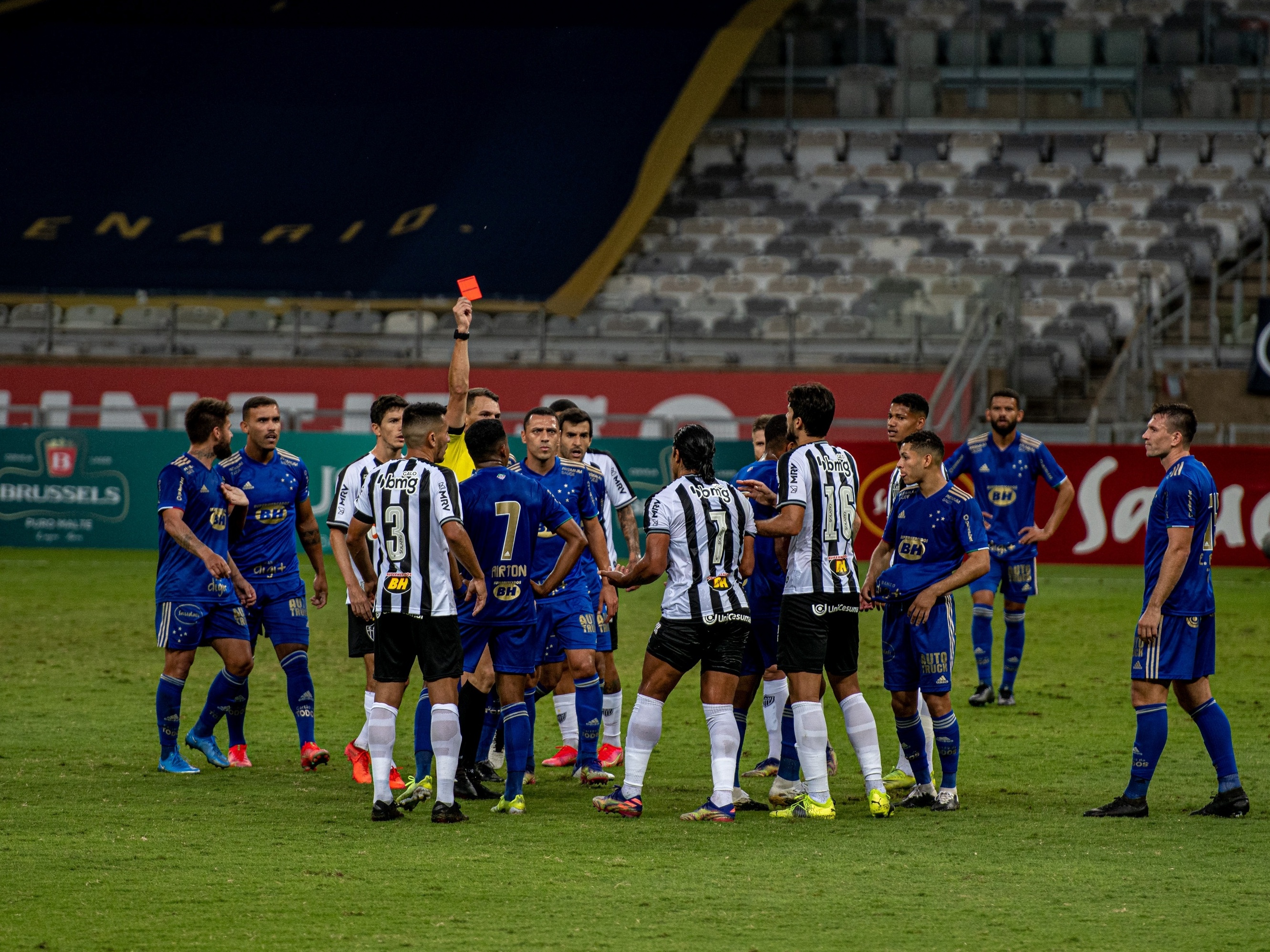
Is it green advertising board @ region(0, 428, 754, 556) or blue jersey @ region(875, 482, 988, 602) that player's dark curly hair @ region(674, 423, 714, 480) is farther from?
green advertising board @ region(0, 428, 754, 556)

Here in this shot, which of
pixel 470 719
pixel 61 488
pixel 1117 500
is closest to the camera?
pixel 470 719

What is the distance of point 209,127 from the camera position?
31.5 m

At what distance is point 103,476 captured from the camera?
22.9 meters

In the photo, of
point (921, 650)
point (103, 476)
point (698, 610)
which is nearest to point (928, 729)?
point (921, 650)

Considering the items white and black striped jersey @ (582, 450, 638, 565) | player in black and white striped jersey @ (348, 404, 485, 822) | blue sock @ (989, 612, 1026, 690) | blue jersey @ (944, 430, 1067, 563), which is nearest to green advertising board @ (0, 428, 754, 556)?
blue jersey @ (944, 430, 1067, 563)

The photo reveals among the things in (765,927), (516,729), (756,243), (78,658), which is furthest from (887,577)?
(756,243)

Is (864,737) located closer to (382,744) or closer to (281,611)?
A: (382,744)

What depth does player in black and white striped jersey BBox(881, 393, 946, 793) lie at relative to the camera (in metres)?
8.62

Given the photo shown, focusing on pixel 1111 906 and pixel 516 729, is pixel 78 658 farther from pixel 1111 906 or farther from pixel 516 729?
pixel 1111 906

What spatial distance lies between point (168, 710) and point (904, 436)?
14.8 feet

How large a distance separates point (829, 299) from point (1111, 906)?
825 inches

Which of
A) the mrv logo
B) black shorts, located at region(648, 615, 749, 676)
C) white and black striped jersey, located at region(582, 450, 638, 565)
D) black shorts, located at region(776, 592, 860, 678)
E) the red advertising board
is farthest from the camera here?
the mrv logo

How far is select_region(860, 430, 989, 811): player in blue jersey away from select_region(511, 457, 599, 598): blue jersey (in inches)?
66.2

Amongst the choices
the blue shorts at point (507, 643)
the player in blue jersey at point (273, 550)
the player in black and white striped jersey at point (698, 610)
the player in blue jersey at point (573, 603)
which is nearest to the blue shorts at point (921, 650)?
the player in black and white striped jersey at point (698, 610)
